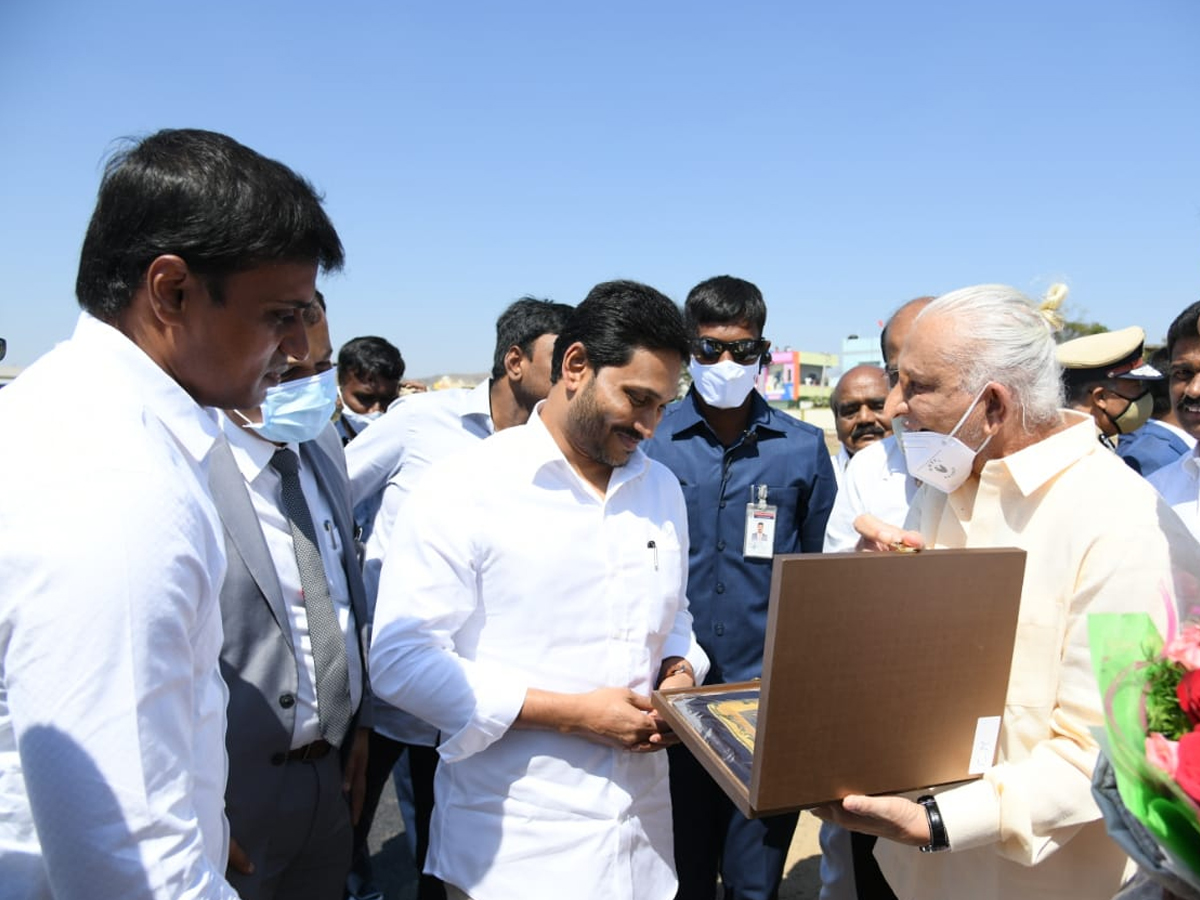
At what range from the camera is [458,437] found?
3.75 meters

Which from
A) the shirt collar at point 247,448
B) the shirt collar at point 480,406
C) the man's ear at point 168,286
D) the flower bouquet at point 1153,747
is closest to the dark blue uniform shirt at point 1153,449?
the shirt collar at point 480,406

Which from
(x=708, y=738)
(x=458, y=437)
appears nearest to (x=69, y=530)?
(x=708, y=738)

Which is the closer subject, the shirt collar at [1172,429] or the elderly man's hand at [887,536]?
the elderly man's hand at [887,536]

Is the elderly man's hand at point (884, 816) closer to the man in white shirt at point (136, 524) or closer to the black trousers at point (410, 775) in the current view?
the man in white shirt at point (136, 524)

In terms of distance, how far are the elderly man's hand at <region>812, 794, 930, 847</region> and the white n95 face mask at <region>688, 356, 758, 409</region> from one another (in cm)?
200

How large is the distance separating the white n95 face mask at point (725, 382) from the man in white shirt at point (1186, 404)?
194cm

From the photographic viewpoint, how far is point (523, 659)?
2.02 metres

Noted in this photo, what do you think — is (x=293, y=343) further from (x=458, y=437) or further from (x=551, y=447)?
(x=458, y=437)

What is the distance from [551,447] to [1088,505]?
1361 millimetres

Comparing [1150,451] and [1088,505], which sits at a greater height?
[1088,505]

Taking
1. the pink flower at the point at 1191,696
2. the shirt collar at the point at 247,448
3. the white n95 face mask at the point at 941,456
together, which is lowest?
the shirt collar at the point at 247,448

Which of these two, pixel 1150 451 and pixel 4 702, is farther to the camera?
pixel 1150 451

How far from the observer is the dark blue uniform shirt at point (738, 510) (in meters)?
3.19

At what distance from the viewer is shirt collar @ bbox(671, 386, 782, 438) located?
3.40 m
